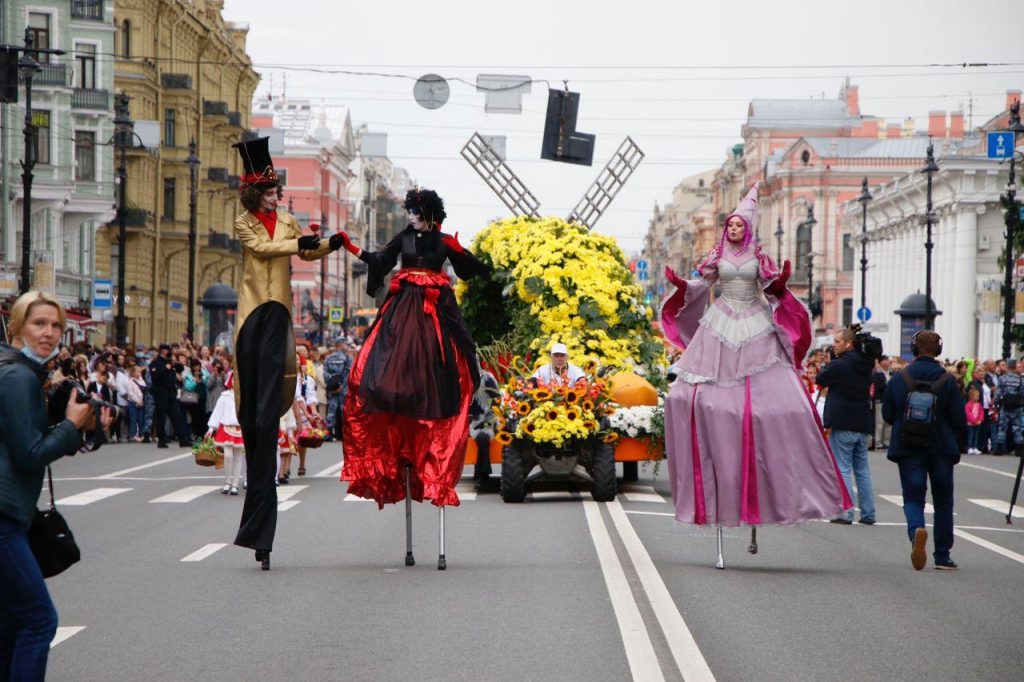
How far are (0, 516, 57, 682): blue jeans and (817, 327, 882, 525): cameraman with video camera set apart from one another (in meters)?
11.4

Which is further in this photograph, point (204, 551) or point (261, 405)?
point (204, 551)

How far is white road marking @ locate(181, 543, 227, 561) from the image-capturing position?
1265 centimetres

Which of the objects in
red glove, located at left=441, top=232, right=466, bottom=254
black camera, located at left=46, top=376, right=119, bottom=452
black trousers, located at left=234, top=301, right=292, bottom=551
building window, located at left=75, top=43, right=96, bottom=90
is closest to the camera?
black camera, located at left=46, top=376, right=119, bottom=452

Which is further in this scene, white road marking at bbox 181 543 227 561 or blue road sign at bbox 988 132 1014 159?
blue road sign at bbox 988 132 1014 159

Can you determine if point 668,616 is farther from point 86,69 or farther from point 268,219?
point 86,69

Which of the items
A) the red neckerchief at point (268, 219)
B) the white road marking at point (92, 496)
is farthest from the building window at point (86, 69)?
the red neckerchief at point (268, 219)

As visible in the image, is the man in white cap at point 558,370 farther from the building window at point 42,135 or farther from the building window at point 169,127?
the building window at point 169,127

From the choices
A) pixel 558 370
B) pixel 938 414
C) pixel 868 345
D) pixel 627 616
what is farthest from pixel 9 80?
pixel 627 616

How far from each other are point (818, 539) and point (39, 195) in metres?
41.3

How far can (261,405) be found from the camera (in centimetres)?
1155

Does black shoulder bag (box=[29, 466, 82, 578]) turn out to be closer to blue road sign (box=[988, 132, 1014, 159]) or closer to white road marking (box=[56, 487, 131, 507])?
white road marking (box=[56, 487, 131, 507])

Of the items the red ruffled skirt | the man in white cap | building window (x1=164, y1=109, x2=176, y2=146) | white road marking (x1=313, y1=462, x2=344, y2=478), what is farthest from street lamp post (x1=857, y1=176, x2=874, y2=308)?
the red ruffled skirt

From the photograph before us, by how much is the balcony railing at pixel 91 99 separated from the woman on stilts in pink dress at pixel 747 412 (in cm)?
4682

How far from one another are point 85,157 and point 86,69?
351cm
